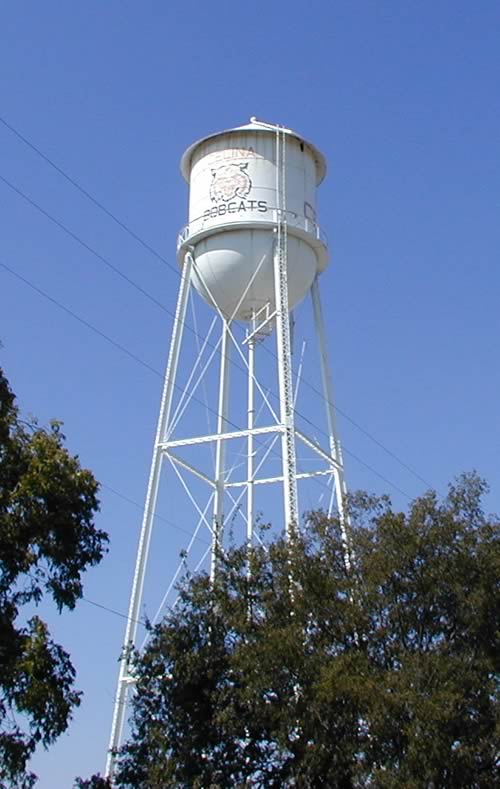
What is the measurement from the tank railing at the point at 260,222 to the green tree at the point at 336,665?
32.6ft

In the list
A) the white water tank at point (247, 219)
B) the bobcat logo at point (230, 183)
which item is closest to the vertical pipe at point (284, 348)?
the white water tank at point (247, 219)

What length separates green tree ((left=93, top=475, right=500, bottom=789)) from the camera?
1612cm

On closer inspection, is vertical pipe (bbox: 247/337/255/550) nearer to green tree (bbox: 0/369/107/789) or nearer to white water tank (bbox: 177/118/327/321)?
white water tank (bbox: 177/118/327/321)

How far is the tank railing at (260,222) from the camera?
89.1ft

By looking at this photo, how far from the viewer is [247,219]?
26969 millimetres

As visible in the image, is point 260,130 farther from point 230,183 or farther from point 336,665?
point 336,665

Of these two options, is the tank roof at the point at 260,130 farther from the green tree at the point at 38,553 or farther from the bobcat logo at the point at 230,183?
the green tree at the point at 38,553

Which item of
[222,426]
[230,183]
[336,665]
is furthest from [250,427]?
[336,665]

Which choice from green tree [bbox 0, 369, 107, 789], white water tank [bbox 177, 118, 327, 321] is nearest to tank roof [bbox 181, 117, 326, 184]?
white water tank [bbox 177, 118, 327, 321]

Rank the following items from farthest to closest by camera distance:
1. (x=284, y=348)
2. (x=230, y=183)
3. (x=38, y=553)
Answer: (x=230, y=183) < (x=284, y=348) < (x=38, y=553)

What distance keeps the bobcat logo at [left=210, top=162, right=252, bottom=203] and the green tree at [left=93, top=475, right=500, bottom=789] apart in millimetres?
10772

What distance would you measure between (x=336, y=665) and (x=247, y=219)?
1348cm

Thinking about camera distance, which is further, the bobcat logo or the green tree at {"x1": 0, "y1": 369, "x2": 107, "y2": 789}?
the bobcat logo

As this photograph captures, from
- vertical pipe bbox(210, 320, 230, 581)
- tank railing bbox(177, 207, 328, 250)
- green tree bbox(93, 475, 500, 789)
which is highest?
tank railing bbox(177, 207, 328, 250)
